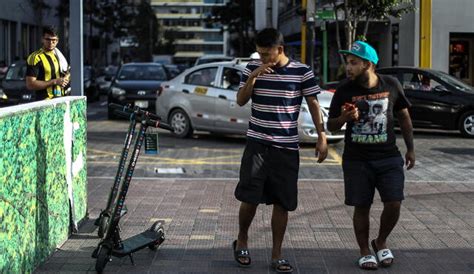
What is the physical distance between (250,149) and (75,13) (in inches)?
110

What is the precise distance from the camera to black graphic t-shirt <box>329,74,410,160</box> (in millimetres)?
5672

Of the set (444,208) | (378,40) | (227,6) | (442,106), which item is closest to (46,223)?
(444,208)

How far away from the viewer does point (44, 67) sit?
8172mm

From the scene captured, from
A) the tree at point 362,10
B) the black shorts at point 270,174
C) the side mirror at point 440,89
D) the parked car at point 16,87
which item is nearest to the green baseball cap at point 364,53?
the black shorts at point 270,174

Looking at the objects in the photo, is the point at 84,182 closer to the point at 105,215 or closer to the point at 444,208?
the point at 105,215

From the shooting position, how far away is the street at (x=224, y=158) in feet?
34.8

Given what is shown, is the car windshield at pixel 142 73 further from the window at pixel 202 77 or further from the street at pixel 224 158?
the window at pixel 202 77

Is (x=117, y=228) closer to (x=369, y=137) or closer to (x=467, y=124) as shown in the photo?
(x=369, y=137)

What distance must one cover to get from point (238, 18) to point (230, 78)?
4012cm

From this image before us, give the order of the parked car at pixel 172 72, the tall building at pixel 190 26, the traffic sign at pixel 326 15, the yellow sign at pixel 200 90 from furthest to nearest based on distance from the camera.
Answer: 1. the tall building at pixel 190 26
2. the parked car at pixel 172 72
3. the traffic sign at pixel 326 15
4. the yellow sign at pixel 200 90

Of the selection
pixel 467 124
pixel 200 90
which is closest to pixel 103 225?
pixel 200 90

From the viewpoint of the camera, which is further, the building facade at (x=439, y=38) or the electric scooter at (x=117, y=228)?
the building facade at (x=439, y=38)

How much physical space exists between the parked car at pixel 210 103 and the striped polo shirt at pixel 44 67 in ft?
19.9

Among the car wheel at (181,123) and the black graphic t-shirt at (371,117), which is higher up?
the black graphic t-shirt at (371,117)
